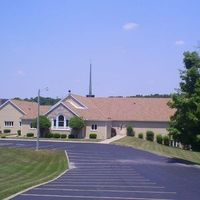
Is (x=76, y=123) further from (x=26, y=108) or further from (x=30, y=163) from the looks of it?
(x=30, y=163)

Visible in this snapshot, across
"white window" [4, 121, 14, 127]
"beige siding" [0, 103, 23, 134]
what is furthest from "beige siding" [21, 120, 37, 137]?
"white window" [4, 121, 14, 127]

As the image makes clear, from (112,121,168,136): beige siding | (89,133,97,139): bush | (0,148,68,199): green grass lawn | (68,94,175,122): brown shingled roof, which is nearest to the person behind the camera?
(0,148,68,199): green grass lawn

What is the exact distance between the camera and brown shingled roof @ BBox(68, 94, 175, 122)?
76.1m

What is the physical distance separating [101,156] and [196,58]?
41.6 feet

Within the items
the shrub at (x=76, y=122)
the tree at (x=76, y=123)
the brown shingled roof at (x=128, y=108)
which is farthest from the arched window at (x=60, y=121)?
the brown shingled roof at (x=128, y=108)

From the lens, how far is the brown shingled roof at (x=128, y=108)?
76.1 m

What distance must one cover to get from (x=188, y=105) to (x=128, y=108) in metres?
34.7

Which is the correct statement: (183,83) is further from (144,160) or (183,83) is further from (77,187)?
(77,187)

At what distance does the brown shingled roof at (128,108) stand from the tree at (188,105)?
992 inches

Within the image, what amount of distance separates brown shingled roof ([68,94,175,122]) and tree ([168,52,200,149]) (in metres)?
25.2

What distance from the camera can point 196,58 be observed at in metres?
47.8

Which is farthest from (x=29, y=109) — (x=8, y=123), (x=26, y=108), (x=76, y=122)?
(x=76, y=122)

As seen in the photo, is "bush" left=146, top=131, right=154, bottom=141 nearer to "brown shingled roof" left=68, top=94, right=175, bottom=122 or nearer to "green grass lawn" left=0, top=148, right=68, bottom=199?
"brown shingled roof" left=68, top=94, right=175, bottom=122

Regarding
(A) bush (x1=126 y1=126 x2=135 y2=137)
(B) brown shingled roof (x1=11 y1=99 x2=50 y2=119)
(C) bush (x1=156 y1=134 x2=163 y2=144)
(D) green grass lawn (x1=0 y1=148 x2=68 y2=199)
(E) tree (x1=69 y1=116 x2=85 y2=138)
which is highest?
(B) brown shingled roof (x1=11 y1=99 x2=50 y2=119)
